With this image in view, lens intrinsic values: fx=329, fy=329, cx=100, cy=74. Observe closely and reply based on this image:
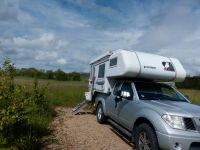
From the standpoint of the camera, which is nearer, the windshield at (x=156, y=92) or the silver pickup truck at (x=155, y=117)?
the silver pickup truck at (x=155, y=117)

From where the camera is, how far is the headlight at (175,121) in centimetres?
654

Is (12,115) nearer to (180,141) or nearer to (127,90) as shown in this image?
(180,141)

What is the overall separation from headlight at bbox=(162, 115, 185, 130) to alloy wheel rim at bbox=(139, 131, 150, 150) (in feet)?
2.20

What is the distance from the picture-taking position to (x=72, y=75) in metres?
70.8

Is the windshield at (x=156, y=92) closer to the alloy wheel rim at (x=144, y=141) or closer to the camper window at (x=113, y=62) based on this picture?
the alloy wheel rim at (x=144, y=141)

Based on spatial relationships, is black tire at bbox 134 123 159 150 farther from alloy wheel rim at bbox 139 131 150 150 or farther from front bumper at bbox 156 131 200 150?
front bumper at bbox 156 131 200 150

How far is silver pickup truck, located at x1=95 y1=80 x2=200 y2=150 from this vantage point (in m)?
6.45

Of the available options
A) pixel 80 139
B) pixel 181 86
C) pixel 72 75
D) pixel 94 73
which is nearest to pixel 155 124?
pixel 80 139

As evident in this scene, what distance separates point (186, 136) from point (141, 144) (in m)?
1.21

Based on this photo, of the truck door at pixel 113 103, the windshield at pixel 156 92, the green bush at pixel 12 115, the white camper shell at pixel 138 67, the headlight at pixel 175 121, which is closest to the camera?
the headlight at pixel 175 121

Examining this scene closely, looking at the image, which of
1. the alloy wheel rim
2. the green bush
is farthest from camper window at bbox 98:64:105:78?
the alloy wheel rim

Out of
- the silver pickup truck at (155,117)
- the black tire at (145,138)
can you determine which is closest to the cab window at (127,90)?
the silver pickup truck at (155,117)

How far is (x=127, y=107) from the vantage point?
8.59m

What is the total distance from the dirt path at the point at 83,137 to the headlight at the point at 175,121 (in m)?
2.11
